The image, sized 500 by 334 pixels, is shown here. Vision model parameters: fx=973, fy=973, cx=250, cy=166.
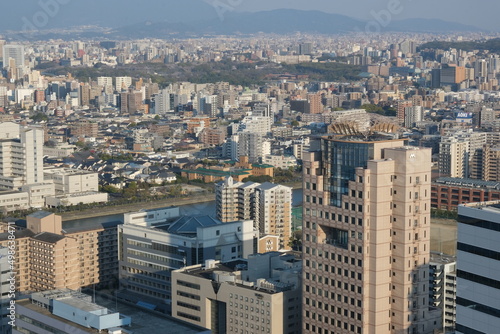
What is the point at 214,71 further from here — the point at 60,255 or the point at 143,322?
the point at 143,322

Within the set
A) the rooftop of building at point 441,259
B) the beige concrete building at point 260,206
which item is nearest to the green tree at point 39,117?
the beige concrete building at point 260,206

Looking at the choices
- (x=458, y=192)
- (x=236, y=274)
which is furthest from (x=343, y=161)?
(x=458, y=192)

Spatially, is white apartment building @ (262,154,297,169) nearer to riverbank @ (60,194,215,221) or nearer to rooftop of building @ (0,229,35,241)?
riverbank @ (60,194,215,221)

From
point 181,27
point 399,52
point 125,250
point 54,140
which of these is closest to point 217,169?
point 54,140

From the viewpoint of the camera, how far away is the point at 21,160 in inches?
472

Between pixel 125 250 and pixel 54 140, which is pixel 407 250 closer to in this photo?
pixel 125 250

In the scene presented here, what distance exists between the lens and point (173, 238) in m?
6.93

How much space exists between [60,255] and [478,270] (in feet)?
13.1

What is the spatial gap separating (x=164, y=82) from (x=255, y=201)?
21.8 m

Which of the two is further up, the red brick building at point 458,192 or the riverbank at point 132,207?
the red brick building at point 458,192

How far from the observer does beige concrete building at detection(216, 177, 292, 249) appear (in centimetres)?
916

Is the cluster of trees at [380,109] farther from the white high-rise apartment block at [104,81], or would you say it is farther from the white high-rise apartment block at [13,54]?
the white high-rise apartment block at [13,54]

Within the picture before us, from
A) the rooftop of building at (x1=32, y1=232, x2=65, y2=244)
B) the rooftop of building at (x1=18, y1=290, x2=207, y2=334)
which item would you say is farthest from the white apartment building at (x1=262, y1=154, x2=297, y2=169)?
the rooftop of building at (x1=18, y1=290, x2=207, y2=334)

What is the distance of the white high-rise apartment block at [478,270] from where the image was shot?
4.05 metres
